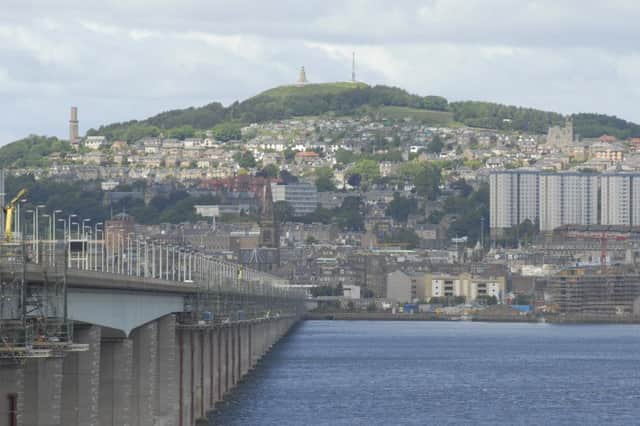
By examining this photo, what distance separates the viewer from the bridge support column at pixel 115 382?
3847 cm

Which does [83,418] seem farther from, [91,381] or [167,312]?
[167,312]

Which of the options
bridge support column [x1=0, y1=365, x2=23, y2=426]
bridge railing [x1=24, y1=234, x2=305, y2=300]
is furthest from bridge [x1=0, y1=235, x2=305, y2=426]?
bridge railing [x1=24, y1=234, x2=305, y2=300]

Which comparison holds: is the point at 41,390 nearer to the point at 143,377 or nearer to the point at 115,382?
the point at 115,382

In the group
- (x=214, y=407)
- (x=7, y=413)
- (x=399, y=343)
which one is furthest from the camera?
(x=399, y=343)

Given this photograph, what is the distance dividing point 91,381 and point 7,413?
5042mm

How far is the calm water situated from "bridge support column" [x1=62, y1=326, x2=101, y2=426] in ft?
83.9

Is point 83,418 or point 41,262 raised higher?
point 41,262

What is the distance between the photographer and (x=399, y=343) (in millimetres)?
142750

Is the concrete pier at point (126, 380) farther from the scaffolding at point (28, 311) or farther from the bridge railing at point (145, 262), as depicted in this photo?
the bridge railing at point (145, 262)

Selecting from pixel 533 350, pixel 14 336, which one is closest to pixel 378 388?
pixel 533 350

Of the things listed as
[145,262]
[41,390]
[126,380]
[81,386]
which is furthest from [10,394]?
[145,262]

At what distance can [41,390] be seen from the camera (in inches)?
1190

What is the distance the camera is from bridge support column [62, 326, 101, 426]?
3334 cm

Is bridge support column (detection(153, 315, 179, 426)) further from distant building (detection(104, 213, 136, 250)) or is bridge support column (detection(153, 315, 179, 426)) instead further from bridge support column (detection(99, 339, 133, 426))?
bridge support column (detection(99, 339, 133, 426))
